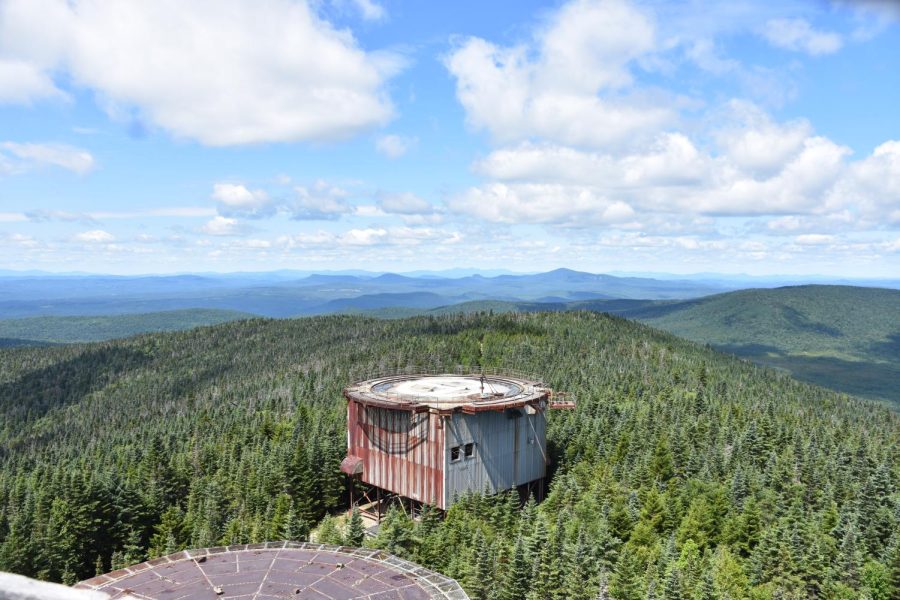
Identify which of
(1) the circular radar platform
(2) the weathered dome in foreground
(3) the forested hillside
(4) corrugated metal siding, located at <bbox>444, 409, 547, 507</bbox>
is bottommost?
(3) the forested hillside

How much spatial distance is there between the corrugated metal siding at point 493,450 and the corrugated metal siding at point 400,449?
1319 mm

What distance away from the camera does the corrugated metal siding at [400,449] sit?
6047cm

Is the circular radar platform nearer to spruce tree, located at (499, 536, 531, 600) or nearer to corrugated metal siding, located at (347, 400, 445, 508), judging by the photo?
corrugated metal siding, located at (347, 400, 445, 508)

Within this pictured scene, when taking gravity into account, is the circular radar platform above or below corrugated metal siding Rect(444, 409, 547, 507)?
above

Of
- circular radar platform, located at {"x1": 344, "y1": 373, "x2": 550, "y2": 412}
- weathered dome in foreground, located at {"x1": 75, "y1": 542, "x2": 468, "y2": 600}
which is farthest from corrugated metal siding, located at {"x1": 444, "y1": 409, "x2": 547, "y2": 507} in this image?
weathered dome in foreground, located at {"x1": 75, "y1": 542, "x2": 468, "y2": 600}

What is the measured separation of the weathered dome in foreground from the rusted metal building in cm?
2665

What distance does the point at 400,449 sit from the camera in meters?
63.1

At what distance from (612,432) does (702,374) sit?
79.7m

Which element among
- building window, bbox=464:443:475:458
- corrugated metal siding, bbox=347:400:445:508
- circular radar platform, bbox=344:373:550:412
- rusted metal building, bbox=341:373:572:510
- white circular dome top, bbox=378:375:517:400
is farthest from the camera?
white circular dome top, bbox=378:375:517:400

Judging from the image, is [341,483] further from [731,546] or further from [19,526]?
[731,546]

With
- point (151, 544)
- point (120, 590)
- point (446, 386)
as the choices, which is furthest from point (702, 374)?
point (120, 590)

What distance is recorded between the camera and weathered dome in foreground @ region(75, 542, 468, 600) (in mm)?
27859

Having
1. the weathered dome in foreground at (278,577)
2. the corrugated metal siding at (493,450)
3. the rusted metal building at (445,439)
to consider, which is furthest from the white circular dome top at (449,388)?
the weathered dome in foreground at (278,577)

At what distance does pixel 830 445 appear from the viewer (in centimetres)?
8388
